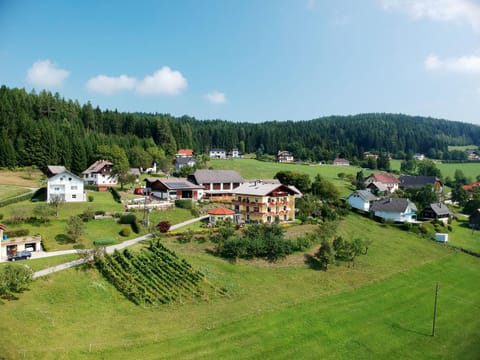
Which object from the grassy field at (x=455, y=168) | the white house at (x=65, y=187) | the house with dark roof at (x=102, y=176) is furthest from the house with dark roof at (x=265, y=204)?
the grassy field at (x=455, y=168)

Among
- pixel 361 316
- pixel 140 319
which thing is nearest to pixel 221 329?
pixel 140 319

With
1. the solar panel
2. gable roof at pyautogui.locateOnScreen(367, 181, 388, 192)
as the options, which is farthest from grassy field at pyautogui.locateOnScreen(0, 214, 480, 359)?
gable roof at pyautogui.locateOnScreen(367, 181, 388, 192)

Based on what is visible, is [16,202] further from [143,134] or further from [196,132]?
[196,132]

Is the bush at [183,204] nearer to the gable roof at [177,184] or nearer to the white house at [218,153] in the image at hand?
the gable roof at [177,184]

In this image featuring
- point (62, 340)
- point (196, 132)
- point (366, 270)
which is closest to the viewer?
point (62, 340)

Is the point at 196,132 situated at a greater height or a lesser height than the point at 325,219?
greater
